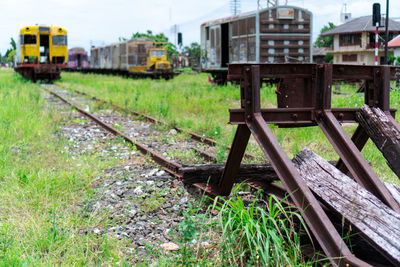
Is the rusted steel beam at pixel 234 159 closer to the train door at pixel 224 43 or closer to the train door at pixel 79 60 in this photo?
the train door at pixel 224 43

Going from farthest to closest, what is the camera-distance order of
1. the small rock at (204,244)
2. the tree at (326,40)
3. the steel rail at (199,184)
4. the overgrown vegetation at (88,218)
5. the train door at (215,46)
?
the tree at (326,40), the train door at (215,46), the steel rail at (199,184), the small rock at (204,244), the overgrown vegetation at (88,218)

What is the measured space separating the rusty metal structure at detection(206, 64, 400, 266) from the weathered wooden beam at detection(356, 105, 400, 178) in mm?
77

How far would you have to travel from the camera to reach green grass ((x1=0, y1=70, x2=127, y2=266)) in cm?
362

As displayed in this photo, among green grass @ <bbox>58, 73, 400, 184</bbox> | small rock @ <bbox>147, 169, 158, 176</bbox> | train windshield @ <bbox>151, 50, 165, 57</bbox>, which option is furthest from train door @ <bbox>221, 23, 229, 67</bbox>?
small rock @ <bbox>147, 169, 158, 176</bbox>

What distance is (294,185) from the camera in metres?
3.52

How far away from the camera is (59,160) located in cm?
684

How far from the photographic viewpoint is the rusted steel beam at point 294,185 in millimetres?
3055

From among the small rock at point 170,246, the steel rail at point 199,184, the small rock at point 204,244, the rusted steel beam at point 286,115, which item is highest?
the rusted steel beam at point 286,115

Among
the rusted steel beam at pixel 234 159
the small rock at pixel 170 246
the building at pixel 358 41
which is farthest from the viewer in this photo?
the building at pixel 358 41

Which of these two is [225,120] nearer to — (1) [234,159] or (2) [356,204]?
(1) [234,159]

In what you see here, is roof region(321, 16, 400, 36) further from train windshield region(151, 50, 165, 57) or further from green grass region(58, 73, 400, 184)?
green grass region(58, 73, 400, 184)

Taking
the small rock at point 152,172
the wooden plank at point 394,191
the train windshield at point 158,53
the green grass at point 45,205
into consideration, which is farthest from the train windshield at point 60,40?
the wooden plank at point 394,191

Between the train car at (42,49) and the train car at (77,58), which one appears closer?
the train car at (42,49)

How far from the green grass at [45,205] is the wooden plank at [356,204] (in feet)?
5.60
